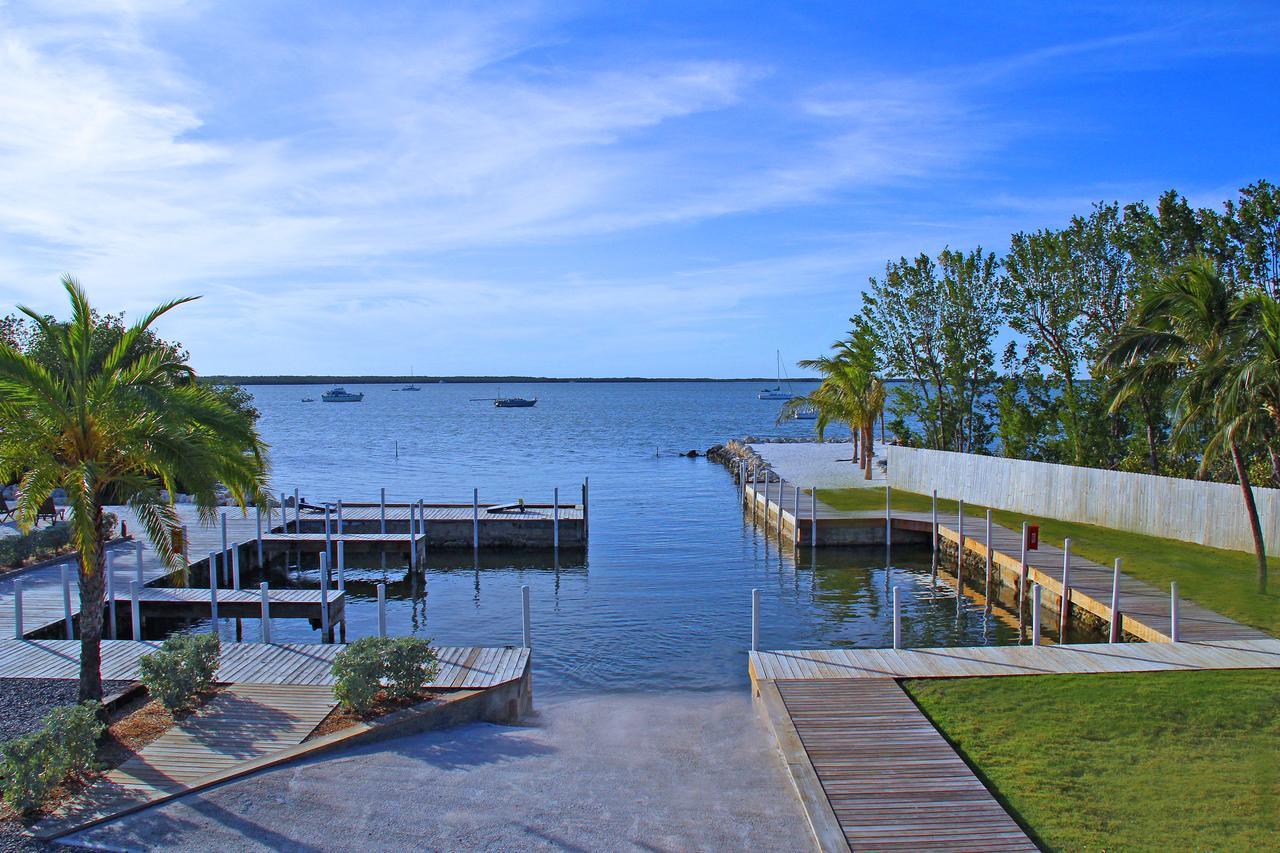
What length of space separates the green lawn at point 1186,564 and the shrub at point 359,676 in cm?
1407

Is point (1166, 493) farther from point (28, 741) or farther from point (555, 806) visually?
point (28, 741)

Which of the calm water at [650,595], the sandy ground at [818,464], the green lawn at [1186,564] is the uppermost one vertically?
the sandy ground at [818,464]

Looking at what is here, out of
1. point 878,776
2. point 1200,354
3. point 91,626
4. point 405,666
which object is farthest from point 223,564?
point 1200,354

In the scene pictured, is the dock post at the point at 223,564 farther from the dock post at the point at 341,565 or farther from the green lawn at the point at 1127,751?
the green lawn at the point at 1127,751

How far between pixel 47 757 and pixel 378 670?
3.55 meters

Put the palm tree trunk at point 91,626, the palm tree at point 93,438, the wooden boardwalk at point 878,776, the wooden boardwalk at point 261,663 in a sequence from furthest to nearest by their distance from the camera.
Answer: the wooden boardwalk at point 261,663 < the palm tree trunk at point 91,626 < the palm tree at point 93,438 < the wooden boardwalk at point 878,776

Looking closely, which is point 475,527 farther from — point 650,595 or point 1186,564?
point 1186,564

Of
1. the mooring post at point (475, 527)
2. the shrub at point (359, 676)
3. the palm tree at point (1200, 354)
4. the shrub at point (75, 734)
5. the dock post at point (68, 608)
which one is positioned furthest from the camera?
the mooring post at point (475, 527)

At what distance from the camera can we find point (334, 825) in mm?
8812

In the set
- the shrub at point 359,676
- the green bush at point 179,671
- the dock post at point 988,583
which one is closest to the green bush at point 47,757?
the green bush at point 179,671

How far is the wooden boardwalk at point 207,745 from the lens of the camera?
30.2ft

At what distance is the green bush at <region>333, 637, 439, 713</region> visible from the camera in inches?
451

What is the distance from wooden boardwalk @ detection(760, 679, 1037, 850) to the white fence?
47.4ft

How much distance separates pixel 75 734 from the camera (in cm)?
952
